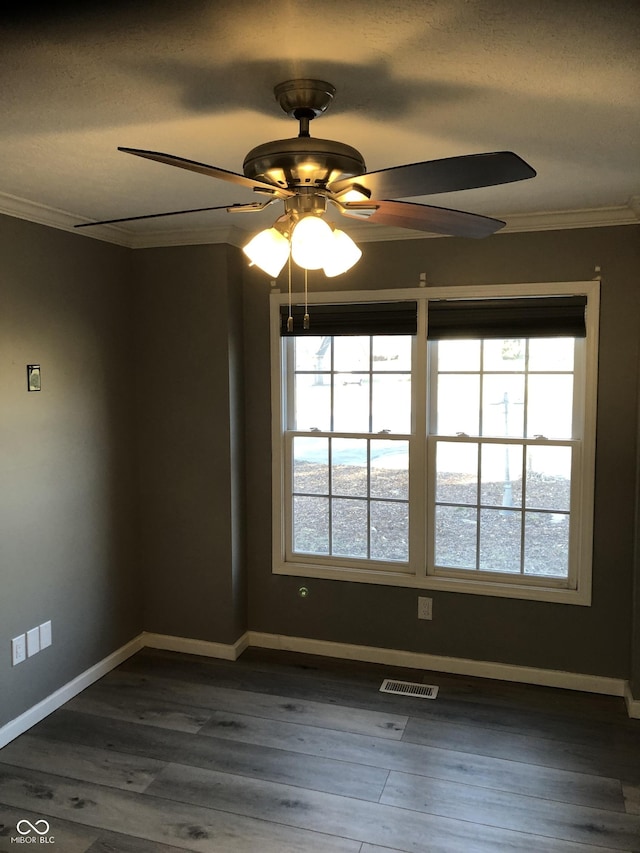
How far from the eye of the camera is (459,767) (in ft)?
9.53

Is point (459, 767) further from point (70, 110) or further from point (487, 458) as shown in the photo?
point (70, 110)

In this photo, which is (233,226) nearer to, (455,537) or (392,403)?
(392,403)

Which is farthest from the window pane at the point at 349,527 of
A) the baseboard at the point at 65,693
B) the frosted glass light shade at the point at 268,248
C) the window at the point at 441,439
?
the frosted glass light shade at the point at 268,248

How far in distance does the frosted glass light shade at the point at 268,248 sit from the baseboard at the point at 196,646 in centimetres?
269

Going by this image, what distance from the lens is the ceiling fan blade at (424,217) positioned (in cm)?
189

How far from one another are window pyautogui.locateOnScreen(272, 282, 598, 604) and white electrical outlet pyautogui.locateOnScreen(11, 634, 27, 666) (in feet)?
4.67

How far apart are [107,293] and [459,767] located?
2.91 m

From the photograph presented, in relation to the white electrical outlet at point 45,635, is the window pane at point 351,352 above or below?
above

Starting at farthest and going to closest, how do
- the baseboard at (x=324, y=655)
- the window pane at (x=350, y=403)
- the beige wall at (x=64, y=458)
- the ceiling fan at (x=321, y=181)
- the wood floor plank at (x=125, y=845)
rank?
1. the window pane at (x=350, y=403)
2. the baseboard at (x=324, y=655)
3. the beige wall at (x=64, y=458)
4. the wood floor plank at (x=125, y=845)
5. the ceiling fan at (x=321, y=181)

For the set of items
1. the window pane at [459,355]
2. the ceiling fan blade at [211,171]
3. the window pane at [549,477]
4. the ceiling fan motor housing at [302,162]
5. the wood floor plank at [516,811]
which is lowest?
the wood floor plank at [516,811]

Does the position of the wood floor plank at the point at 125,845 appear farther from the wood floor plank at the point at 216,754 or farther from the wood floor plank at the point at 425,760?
the wood floor plank at the point at 425,760

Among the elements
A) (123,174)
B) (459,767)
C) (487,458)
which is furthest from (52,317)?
(459,767)

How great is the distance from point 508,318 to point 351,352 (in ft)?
2.88

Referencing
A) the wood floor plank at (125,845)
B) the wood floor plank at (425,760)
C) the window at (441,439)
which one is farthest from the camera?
the window at (441,439)
